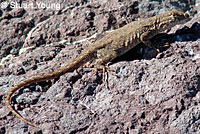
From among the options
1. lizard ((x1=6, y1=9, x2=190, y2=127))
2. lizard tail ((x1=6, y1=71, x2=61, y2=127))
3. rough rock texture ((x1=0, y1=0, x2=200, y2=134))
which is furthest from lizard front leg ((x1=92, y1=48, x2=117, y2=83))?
lizard tail ((x1=6, y1=71, x2=61, y2=127))

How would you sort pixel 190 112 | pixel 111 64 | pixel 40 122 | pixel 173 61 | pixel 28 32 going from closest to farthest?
pixel 190 112 < pixel 40 122 < pixel 173 61 < pixel 111 64 < pixel 28 32

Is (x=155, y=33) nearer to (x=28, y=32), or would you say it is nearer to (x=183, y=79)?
(x=183, y=79)

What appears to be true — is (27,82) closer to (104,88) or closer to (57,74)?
(57,74)

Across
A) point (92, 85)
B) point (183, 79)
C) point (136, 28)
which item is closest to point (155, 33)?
point (136, 28)

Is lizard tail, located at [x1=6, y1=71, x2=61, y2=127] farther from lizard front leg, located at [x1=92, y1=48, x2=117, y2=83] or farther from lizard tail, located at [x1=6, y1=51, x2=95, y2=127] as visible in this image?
lizard front leg, located at [x1=92, y1=48, x2=117, y2=83]

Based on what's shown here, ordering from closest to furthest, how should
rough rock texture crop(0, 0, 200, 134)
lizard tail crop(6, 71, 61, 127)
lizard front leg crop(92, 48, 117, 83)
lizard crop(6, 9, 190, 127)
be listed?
rough rock texture crop(0, 0, 200, 134) → lizard tail crop(6, 71, 61, 127) → lizard crop(6, 9, 190, 127) → lizard front leg crop(92, 48, 117, 83)

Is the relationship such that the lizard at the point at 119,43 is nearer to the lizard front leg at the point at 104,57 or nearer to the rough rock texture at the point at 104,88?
the lizard front leg at the point at 104,57
